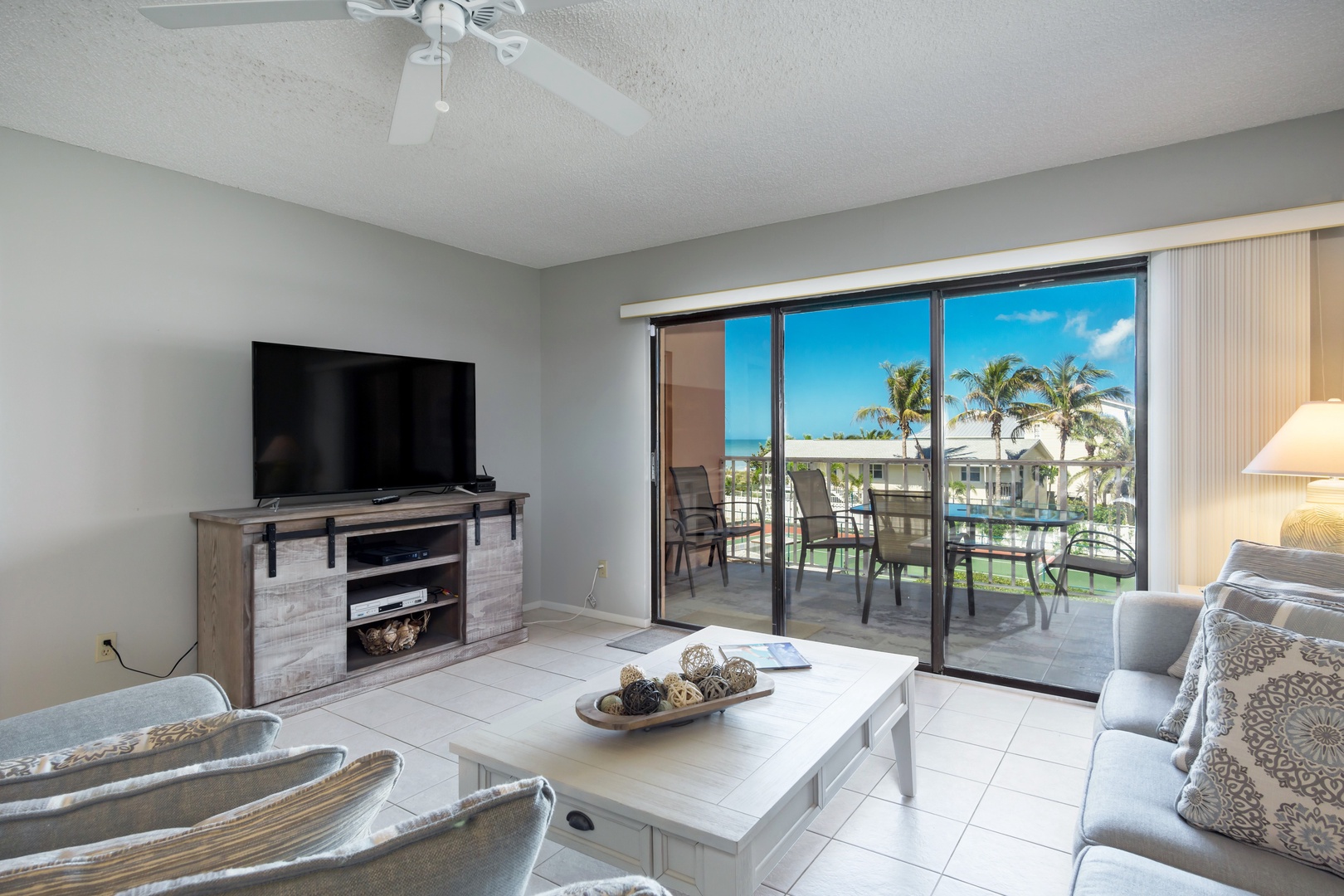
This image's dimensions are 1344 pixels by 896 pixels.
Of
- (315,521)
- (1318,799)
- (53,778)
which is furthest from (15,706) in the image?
(1318,799)

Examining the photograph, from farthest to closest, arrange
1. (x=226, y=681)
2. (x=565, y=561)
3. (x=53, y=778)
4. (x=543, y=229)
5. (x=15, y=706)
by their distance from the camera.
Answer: (x=565, y=561) → (x=543, y=229) → (x=226, y=681) → (x=15, y=706) → (x=53, y=778)

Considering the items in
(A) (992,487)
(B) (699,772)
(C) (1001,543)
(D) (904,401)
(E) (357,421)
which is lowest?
(B) (699,772)

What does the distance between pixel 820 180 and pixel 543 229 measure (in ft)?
5.47

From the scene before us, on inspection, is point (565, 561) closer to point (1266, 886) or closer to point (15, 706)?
point (15, 706)

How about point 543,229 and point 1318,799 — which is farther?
point 543,229

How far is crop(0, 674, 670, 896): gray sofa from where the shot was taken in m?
0.56

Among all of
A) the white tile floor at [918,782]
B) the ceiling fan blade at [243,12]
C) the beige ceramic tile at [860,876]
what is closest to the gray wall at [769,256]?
the white tile floor at [918,782]

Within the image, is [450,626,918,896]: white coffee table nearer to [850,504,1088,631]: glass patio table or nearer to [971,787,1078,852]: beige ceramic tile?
[971,787,1078,852]: beige ceramic tile

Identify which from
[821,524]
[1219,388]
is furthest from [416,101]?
[1219,388]

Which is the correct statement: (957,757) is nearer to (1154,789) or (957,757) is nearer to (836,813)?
(836,813)

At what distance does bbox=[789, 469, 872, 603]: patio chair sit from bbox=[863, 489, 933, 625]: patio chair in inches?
3.1

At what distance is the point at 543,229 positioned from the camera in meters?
4.04

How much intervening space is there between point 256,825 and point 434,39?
75.8 inches

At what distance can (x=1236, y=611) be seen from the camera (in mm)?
1617
